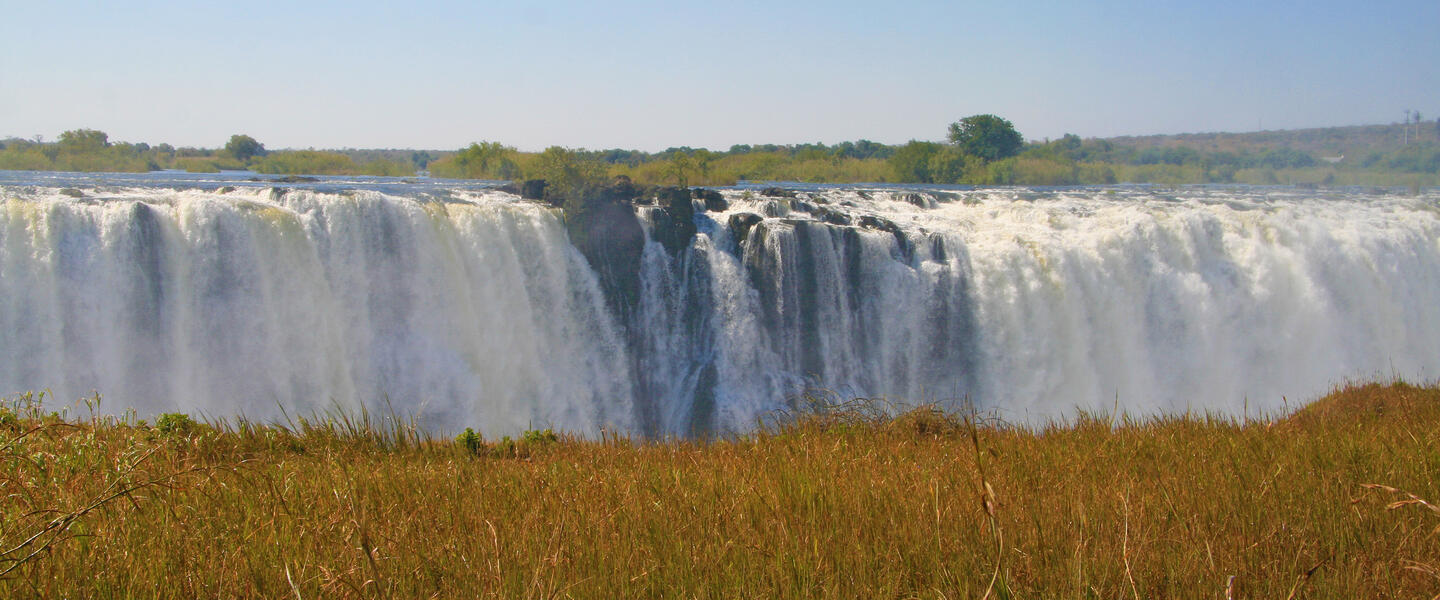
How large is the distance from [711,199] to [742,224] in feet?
5.67

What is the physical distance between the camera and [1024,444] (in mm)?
4516

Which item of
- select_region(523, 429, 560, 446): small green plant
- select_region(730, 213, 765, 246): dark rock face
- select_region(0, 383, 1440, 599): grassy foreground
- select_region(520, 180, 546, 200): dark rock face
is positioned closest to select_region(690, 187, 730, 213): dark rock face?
select_region(730, 213, 765, 246): dark rock face

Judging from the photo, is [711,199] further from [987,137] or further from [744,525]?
[987,137]

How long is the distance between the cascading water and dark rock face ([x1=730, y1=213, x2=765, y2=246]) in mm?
59

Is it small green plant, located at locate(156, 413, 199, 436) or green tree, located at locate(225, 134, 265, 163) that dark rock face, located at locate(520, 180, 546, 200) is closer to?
small green plant, located at locate(156, 413, 199, 436)

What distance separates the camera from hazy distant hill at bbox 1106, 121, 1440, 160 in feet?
181

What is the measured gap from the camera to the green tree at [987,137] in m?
50.5

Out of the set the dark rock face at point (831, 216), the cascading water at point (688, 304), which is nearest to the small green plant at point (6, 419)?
the cascading water at point (688, 304)

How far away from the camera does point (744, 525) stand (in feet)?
9.17

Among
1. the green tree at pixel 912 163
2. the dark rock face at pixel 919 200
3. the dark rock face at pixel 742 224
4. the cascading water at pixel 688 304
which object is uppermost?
the green tree at pixel 912 163

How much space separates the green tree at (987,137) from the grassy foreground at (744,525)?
4875 centimetres

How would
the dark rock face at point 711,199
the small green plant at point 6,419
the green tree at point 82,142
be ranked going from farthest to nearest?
the green tree at point 82,142, the dark rock face at point 711,199, the small green plant at point 6,419

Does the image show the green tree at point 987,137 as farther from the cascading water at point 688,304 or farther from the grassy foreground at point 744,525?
the grassy foreground at point 744,525

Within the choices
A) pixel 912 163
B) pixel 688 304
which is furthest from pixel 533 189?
pixel 912 163
